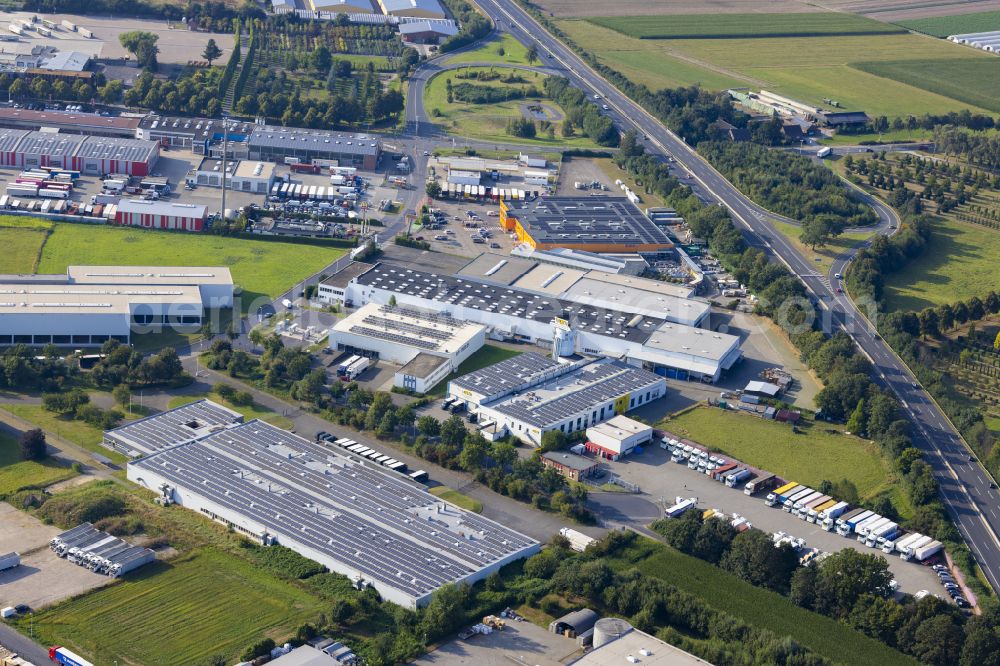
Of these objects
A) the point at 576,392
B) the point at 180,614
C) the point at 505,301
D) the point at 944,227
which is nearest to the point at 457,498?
the point at 576,392

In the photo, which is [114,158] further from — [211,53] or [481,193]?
[211,53]

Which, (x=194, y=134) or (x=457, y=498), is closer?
(x=457, y=498)

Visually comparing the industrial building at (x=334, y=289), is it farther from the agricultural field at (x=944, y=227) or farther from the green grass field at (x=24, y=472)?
the agricultural field at (x=944, y=227)

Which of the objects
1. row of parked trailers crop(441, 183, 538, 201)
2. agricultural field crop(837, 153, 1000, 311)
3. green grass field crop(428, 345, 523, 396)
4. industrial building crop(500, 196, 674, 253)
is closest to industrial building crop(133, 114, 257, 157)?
row of parked trailers crop(441, 183, 538, 201)

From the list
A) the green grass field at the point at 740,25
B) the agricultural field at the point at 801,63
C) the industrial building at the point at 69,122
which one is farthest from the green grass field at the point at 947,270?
the industrial building at the point at 69,122

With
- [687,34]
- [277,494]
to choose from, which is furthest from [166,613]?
[687,34]

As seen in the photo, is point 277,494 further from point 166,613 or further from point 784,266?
point 784,266
